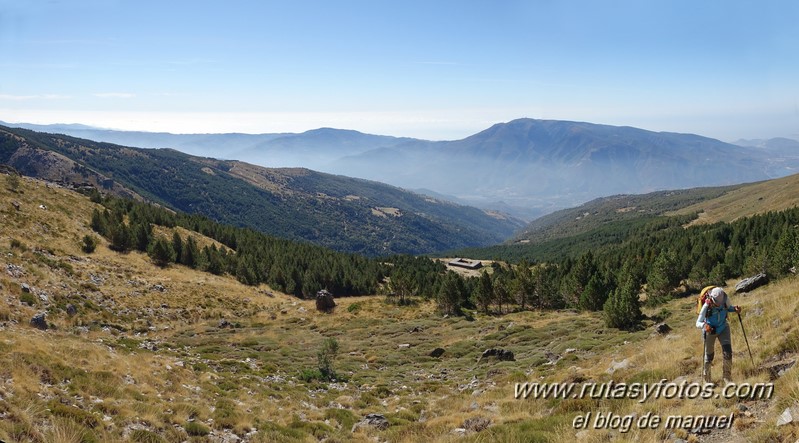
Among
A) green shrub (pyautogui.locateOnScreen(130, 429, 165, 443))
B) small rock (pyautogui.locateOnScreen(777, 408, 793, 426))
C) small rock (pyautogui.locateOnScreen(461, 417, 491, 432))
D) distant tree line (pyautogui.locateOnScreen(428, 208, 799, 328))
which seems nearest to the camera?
small rock (pyautogui.locateOnScreen(777, 408, 793, 426))

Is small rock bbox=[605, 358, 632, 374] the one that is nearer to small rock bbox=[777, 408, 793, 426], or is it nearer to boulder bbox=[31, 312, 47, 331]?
small rock bbox=[777, 408, 793, 426]

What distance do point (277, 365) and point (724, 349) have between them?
28.3 meters

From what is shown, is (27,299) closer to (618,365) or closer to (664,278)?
(618,365)

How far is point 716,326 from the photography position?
40.4ft

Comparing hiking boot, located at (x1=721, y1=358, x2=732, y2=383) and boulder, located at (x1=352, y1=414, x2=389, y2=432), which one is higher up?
hiking boot, located at (x1=721, y1=358, x2=732, y2=383)

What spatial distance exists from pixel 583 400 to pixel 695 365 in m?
4.33

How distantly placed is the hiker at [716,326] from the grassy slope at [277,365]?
68 cm

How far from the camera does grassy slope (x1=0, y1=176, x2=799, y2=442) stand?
1221 cm

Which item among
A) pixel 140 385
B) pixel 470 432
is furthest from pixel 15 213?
pixel 470 432

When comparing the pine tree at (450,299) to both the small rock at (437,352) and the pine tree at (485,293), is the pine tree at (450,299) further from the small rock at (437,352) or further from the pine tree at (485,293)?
the small rock at (437,352)

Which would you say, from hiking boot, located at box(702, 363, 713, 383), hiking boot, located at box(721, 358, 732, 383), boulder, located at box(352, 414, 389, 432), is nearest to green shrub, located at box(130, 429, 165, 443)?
boulder, located at box(352, 414, 389, 432)

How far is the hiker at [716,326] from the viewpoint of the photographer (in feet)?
39.2

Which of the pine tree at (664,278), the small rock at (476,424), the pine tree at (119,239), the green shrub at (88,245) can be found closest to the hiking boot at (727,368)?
the small rock at (476,424)

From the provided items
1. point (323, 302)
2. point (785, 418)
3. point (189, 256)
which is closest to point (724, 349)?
point (785, 418)
